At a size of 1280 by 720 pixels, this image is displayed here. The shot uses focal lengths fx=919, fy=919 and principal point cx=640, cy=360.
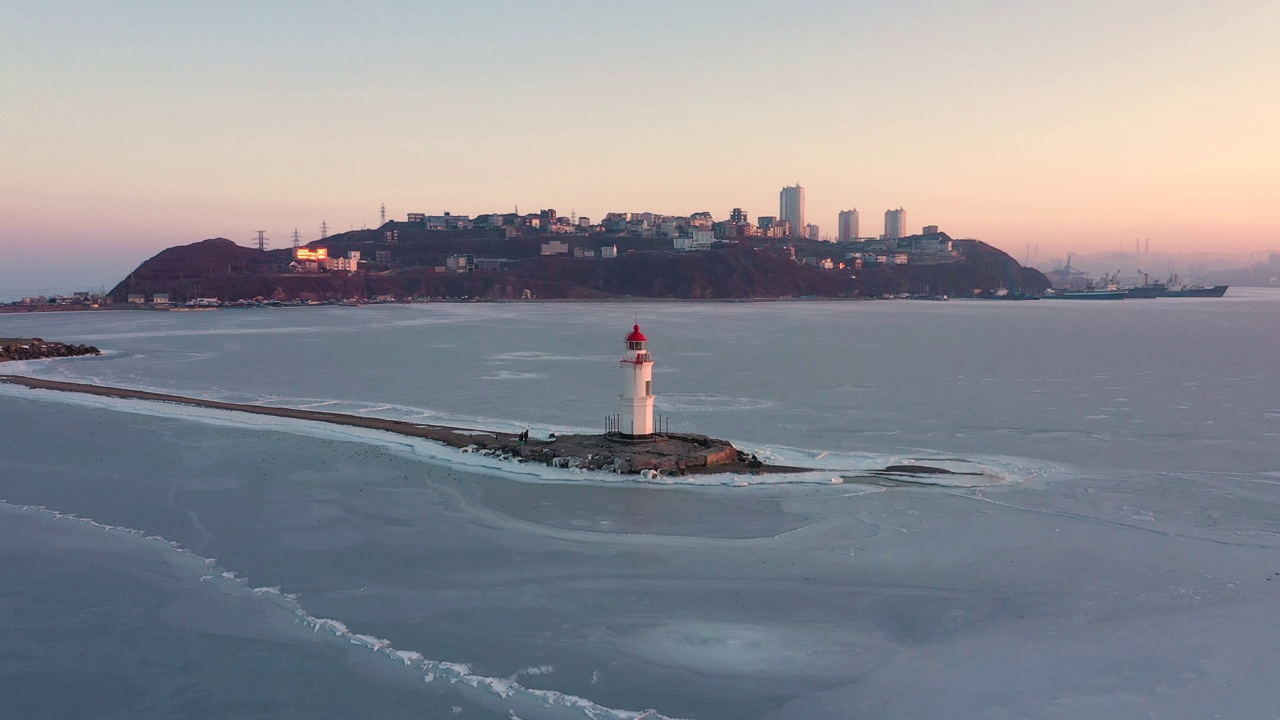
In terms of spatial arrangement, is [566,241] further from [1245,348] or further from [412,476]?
[412,476]

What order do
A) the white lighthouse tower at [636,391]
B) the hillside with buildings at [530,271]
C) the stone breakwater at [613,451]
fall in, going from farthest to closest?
the hillside with buildings at [530,271]
the white lighthouse tower at [636,391]
the stone breakwater at [613,451]

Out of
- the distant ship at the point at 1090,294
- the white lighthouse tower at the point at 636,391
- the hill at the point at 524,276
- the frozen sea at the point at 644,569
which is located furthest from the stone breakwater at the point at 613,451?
the distant ship at the point at 1090,294

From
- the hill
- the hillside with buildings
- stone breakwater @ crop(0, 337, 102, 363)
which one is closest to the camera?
stone breakwater @ crop(0, 337, 102, 363)

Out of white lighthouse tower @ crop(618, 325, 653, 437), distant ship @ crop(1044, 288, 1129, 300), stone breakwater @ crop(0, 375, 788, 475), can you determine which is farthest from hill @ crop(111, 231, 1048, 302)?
white lighthouse tower @ crop(618, 325, 653, 437)

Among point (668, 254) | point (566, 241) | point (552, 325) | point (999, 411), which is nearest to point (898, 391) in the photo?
point (999, 411)

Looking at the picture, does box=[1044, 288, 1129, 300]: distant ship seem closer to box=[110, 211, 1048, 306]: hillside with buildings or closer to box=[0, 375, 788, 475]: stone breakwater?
box=[110, 211, 1048, 306]: hillside with buildings

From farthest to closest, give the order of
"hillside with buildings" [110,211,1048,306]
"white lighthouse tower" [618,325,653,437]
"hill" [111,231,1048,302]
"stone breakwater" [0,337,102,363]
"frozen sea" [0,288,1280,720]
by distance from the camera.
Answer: "hillside with buildings" [110,211,1048,306] → "hill" [111,231,1048,302] → "stone breakwater" [0,337,102,363] → "white lighthouse tower" [618,325,653,437] → "frozen sea" [0,288,1280,720]

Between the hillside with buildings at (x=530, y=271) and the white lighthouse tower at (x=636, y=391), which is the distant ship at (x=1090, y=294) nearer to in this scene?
the hillside with buildings at (x=530, y=271)
